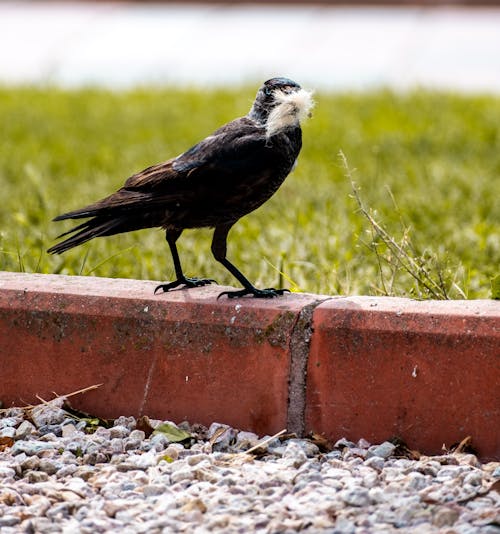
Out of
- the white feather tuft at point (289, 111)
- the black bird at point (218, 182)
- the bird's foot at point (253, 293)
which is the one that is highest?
the white feather tuft at point (289, 111)

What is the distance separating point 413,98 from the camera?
28.6 ft

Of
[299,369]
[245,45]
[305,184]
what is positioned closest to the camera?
[299,369]

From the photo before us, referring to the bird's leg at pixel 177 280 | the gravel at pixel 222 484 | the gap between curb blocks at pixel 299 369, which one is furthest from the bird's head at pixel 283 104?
the gravel at pixel 222 484

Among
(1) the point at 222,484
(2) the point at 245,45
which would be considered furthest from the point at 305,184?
(2) the point at 245,45

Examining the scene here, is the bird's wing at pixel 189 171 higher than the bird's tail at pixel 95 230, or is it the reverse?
the bird's wing at pixel 189 171

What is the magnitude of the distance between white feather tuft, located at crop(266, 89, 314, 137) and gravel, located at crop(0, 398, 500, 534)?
2.81ft

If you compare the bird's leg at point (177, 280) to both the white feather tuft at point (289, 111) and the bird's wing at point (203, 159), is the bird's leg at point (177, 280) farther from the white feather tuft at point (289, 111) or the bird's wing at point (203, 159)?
the white feather tuft at point (289, 111)

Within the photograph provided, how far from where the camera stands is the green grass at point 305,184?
4.68 m

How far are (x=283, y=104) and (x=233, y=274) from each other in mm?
512

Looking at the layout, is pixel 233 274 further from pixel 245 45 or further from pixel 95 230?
pixel 245 45

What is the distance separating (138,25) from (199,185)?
35.1 ft

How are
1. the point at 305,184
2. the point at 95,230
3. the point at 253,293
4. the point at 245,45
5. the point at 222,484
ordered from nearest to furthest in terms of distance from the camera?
the point at 222,484 < the point at 253,293 < the point at 95,230 < the point at 305,184 < the point at 245,45

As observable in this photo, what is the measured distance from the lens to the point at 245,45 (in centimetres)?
1249

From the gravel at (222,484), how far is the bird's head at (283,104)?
2.85 ft
